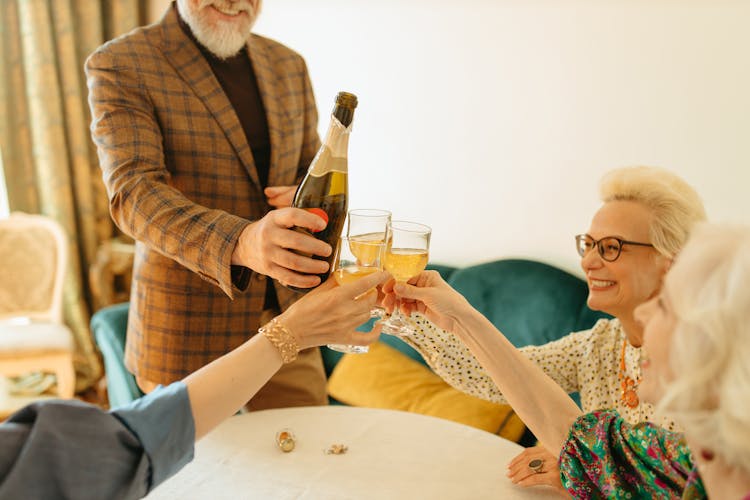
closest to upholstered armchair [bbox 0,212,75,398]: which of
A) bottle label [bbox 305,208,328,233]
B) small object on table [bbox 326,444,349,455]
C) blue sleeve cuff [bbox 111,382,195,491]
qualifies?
small object on table [bbox 326,444,349,455]

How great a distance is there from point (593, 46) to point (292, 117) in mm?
1245

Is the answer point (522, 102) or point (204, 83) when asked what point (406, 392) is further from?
point (204, 83)

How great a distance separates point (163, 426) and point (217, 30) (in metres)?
1.21

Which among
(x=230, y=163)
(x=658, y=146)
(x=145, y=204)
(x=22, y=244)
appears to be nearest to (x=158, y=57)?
(x=230, y=163)

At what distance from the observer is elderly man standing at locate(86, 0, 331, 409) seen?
159 centimetres

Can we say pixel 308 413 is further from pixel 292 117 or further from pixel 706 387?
pixel 706 387

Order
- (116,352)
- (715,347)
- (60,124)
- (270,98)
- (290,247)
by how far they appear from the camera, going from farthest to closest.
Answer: (60,124) < (116,352) < (270,98) < (290,247) < (715,347)

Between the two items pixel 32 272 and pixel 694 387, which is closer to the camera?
pixel 694 387

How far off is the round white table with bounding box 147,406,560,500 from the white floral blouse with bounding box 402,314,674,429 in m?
0.13

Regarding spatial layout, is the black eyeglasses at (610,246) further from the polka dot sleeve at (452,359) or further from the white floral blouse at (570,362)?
the polka dot sleeve at (452,359)

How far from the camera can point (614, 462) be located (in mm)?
1142

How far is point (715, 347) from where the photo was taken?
0.72 meters

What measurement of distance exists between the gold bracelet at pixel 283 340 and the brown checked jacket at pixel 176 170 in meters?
0.35

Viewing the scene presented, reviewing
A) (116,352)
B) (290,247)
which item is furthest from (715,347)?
(116,352)
